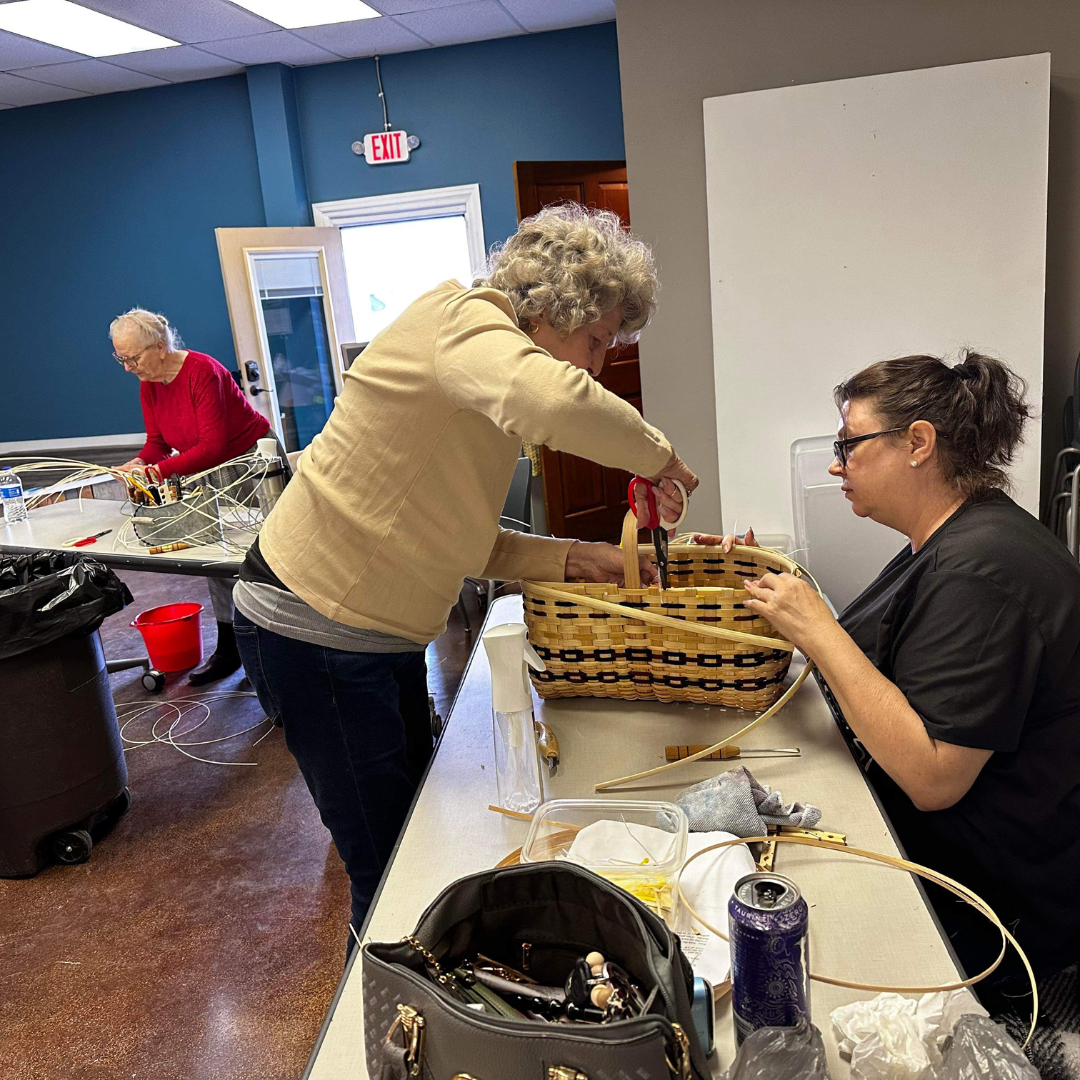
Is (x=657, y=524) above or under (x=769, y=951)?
above

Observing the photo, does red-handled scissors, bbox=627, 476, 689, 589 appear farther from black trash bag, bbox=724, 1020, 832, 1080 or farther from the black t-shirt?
black trash bag, bbox=724, 1020, 832, 1080

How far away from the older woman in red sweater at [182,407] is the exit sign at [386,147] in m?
2.83

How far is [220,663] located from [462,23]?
3844 millimetres

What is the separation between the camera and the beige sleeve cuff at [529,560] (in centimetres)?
162

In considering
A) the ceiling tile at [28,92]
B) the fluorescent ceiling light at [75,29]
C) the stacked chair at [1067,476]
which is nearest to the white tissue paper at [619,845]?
the stacked chair at [1067,476]

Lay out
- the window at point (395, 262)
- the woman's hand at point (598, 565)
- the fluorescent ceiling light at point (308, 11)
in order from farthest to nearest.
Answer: the window at point (395, 262) → the fluorescent ceiling light at point (308, 11) → the woman's hand at point (598, 565)

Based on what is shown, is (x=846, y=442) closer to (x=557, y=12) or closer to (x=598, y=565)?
(x=598, y=565)

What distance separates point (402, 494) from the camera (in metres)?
1.27

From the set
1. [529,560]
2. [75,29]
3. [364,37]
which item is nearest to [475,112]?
[364,37]

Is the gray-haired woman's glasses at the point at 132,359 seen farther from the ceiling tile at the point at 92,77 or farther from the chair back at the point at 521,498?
the ceiling tile at the point at 92,77

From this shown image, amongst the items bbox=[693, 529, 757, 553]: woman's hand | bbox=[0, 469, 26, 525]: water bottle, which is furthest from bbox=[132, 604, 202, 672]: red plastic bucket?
bbox=[693, 529, 757, 553]: woman's hand

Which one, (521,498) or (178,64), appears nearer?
(521,498)

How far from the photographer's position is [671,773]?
1.34 m

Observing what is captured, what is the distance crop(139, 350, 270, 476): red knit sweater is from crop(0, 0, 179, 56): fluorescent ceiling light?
2.24m
